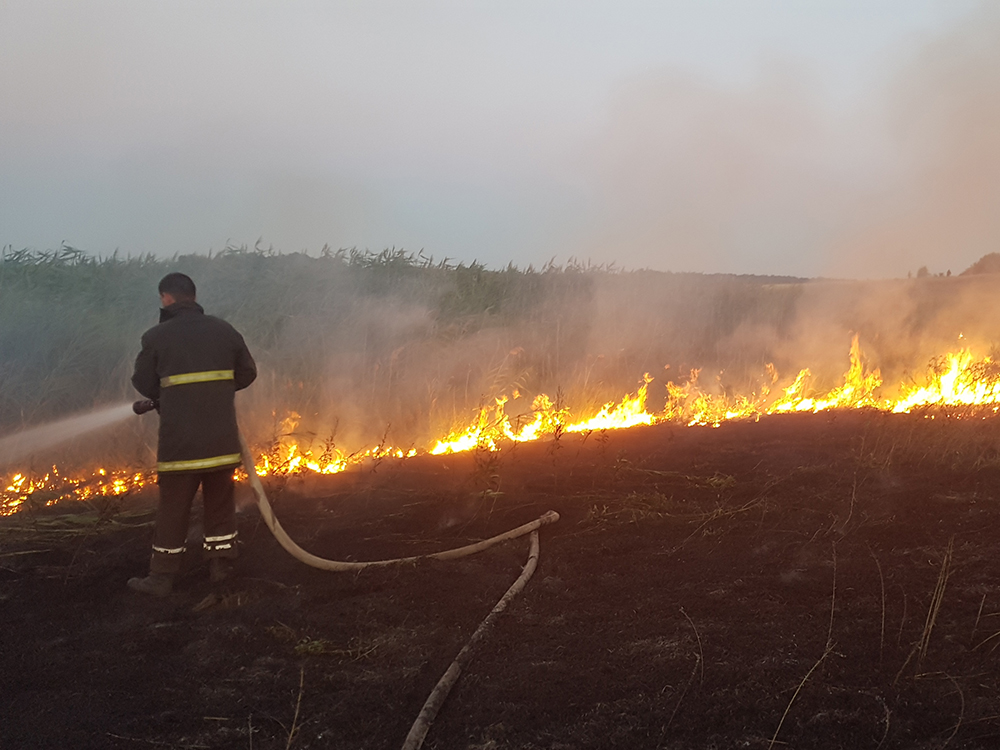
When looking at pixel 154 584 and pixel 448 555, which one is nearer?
pixel 154 584

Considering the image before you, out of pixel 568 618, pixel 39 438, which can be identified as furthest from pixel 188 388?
pixel 39 438

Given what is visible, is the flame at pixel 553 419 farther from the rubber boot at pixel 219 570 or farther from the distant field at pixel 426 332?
the rubber boot at pixel 219 570

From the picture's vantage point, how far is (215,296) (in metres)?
11.5

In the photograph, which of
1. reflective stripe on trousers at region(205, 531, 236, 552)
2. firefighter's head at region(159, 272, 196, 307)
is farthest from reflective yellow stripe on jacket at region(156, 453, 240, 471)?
firefighter's head at region(159, 272, 196, 307)

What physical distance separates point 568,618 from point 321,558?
185cm

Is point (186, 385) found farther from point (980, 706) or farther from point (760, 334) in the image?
point (760, 334)

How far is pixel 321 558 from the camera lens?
4.78 meters

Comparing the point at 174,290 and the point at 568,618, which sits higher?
the point at 174,290

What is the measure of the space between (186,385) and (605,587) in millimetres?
2955

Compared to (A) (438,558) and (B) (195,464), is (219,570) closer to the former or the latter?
Result: (B) (195,464)

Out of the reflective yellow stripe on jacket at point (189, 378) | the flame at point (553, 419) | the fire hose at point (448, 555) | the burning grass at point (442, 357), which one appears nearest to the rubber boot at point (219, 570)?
the fire hose at point (448, 555)

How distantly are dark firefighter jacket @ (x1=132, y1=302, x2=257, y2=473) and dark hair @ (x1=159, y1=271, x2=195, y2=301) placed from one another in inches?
3.9

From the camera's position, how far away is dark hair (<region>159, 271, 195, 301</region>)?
4.81 m

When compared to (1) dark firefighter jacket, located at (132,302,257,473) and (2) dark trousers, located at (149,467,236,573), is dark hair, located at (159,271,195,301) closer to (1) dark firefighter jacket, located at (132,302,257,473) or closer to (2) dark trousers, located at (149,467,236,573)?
(1) dark firefighter jacket, located at (132,302,257,473)
